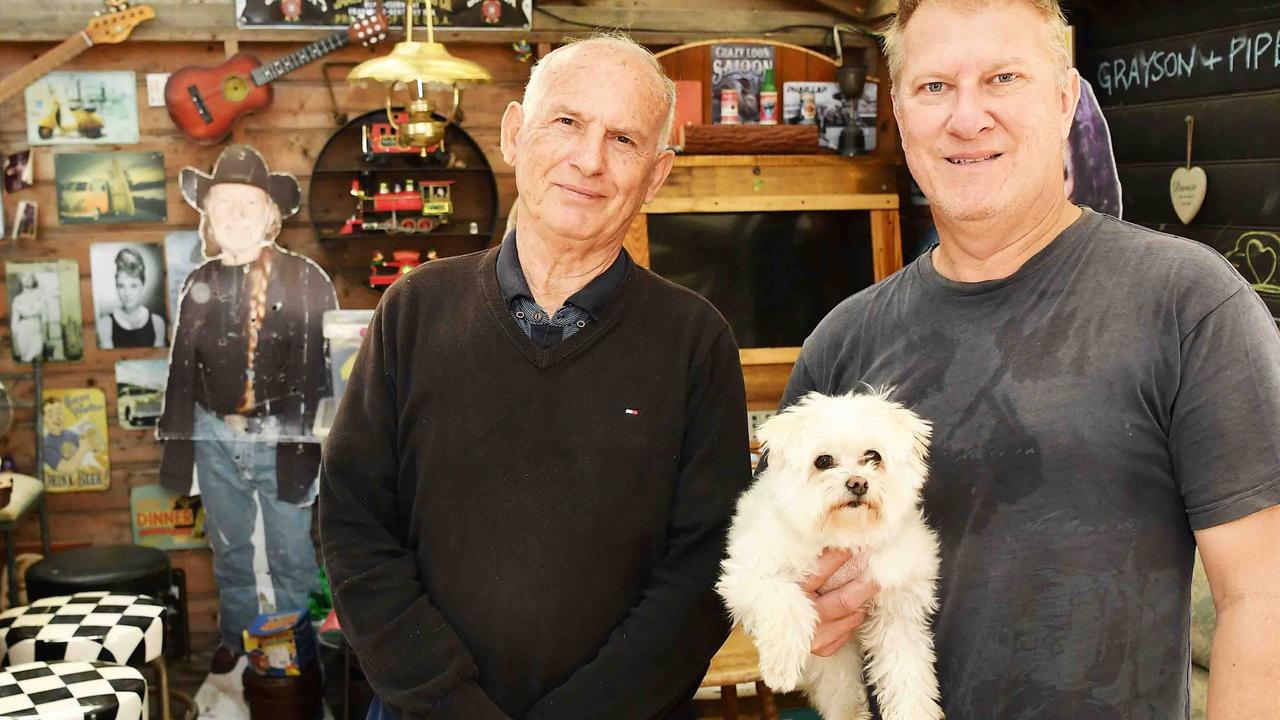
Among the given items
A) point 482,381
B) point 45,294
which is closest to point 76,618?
point 45,294

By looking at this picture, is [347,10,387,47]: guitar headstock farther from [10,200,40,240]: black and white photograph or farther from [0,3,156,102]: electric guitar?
[10,200,40,240]: black and white photograph

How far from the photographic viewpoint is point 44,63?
4938 millimetres

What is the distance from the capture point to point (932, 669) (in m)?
1.62

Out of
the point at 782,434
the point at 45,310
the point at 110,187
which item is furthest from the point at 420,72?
the point at 782,434

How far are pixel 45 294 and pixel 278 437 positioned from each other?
136 cm

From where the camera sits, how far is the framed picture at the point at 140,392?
17.5ft

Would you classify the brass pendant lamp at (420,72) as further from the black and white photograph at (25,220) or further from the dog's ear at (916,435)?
the dog's ear at (916,435)

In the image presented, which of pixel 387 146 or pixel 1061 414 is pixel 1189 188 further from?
pixel 387 146

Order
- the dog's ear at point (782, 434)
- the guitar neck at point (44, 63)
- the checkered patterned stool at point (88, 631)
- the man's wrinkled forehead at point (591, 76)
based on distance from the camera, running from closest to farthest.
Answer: the dog's ear at point (782, 434) < the man's wrinkled forehead at point (591, 76) < the checkered patterned stool at point (88, 631) < the guitar neck at point (44, 63)

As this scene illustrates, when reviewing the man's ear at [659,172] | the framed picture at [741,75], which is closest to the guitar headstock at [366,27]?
the framed picture at [741,75]

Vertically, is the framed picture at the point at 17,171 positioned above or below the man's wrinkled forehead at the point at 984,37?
above

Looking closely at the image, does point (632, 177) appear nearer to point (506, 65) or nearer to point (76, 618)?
point (76, 618)

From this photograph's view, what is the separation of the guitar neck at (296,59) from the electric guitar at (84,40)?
0.58 m

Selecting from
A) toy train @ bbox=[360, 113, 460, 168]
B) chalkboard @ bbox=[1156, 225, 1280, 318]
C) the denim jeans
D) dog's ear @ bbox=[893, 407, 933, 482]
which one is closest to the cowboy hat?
toy train @ bbox=[360, 113, 460, 168]
